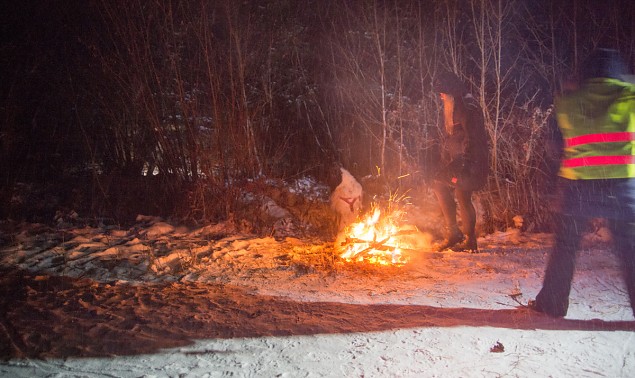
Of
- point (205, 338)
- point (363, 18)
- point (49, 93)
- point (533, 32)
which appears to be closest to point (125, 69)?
point (49, 93)

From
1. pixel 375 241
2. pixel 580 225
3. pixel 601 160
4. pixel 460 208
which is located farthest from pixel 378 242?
pixel 601 160

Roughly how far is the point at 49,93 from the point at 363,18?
294 inches

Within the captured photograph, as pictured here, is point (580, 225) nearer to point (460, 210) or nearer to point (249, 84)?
point (460, 210)

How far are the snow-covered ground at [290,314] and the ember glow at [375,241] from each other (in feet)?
0.73

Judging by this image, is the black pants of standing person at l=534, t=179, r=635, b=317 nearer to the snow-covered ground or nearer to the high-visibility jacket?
the high-visibility jacket

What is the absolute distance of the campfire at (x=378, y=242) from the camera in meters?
5.27

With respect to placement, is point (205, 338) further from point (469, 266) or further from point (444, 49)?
point (444, 49)

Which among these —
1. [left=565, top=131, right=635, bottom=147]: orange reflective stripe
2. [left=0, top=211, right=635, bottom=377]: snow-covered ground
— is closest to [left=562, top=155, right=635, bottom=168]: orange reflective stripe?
[left=565, top=131, right=635, bottom=147]: orange reflective stripe

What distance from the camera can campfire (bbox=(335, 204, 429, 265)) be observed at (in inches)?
208

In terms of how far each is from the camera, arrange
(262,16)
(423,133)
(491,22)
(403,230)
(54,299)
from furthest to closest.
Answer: (262,16) → (423,133) → (491,22) → (403,230) → (54,299)

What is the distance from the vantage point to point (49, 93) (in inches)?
392

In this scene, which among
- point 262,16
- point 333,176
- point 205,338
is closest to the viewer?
point 205,338

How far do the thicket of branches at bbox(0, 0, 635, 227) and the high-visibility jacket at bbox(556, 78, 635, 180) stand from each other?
15.1ft

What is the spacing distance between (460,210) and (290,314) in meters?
3.10
